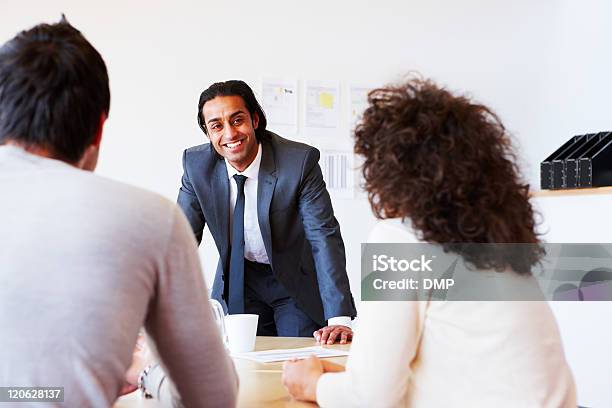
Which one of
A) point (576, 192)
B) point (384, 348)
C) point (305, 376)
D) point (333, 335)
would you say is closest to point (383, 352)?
point (384, 348)

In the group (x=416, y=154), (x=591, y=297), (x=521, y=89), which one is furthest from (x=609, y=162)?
(x=416, y=154)

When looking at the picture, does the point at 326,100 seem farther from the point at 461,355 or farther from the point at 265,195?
the point at 461,355

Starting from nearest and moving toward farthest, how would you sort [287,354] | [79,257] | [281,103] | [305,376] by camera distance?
1. [79,257]
2. [305,376]
3. [287,354]
4. [281,103]

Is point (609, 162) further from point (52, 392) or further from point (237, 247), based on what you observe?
point (52, 392)

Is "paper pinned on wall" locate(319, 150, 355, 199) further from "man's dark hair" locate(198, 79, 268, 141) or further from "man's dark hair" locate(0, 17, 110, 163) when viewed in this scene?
"man's dark hair" locate(0, 17, 110, 163)

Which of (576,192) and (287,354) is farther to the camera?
(576,192)

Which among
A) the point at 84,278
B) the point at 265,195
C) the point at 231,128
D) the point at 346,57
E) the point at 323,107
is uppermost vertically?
the point at 346,57

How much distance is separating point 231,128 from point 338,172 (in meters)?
1.59

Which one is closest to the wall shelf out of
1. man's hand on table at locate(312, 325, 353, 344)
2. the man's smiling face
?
the man's smiling face

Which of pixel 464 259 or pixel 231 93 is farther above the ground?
pixel 231 93

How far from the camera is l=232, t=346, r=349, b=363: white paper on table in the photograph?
181 cm

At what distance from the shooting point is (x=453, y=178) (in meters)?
1.17

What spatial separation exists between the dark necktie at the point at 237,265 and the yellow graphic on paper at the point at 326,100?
158cm

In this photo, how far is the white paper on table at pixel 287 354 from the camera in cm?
181
